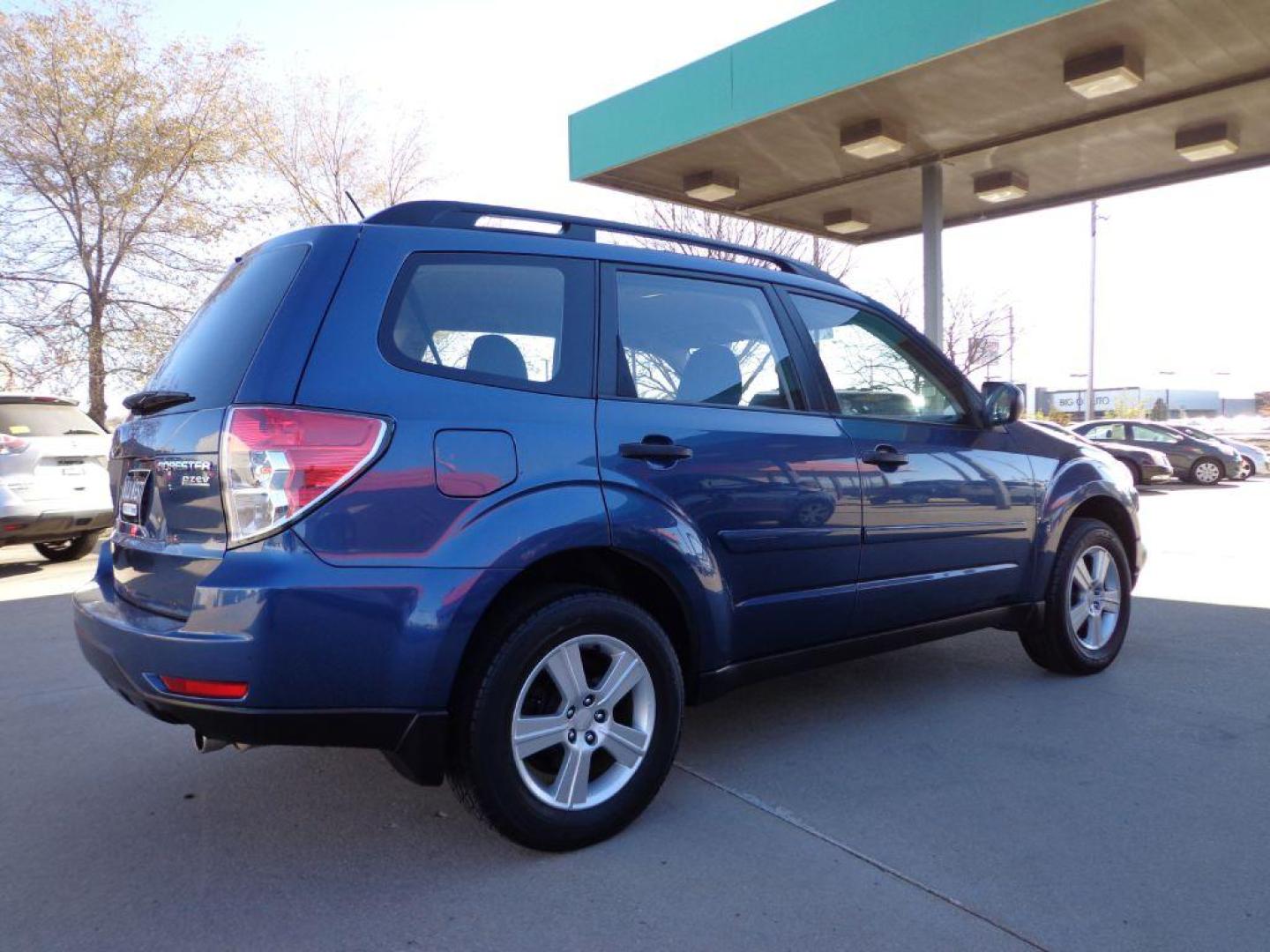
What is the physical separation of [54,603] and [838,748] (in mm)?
6446

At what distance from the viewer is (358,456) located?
2.49 metres

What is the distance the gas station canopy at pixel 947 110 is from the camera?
8273mm

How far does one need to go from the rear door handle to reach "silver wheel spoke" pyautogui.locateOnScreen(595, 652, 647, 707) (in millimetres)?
1344

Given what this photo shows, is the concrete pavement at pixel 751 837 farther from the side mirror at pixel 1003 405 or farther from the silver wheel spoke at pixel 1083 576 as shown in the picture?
the side mirror at pixel 1003 405

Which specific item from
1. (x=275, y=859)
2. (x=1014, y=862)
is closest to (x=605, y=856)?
(x=275, y=859)

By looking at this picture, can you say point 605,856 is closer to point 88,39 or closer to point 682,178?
point 682,178

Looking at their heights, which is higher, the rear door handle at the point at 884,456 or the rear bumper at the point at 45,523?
the rear door handle at the point at 884,456

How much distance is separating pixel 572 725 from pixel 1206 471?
2239cm

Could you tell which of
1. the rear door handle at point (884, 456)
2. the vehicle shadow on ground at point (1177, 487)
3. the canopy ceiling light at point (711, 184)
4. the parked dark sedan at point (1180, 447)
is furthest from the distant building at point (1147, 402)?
the rear door handle at point (884, 456)

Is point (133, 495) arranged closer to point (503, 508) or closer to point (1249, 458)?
point (503, 508)

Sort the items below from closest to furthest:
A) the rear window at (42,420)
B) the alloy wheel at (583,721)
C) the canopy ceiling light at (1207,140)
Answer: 1. the alloy wheel at (583,721)
2. the rear window at (42,420)
3. the canopy ceiling light at (1207,140)

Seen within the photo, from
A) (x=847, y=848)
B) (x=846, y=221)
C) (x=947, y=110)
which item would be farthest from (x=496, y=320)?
(x=846, y=221)

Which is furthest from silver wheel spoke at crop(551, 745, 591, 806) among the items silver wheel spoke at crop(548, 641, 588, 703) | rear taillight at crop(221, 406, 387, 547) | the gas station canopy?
the gas station canopy

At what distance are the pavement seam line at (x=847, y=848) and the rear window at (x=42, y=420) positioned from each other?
→ 25.2ft
